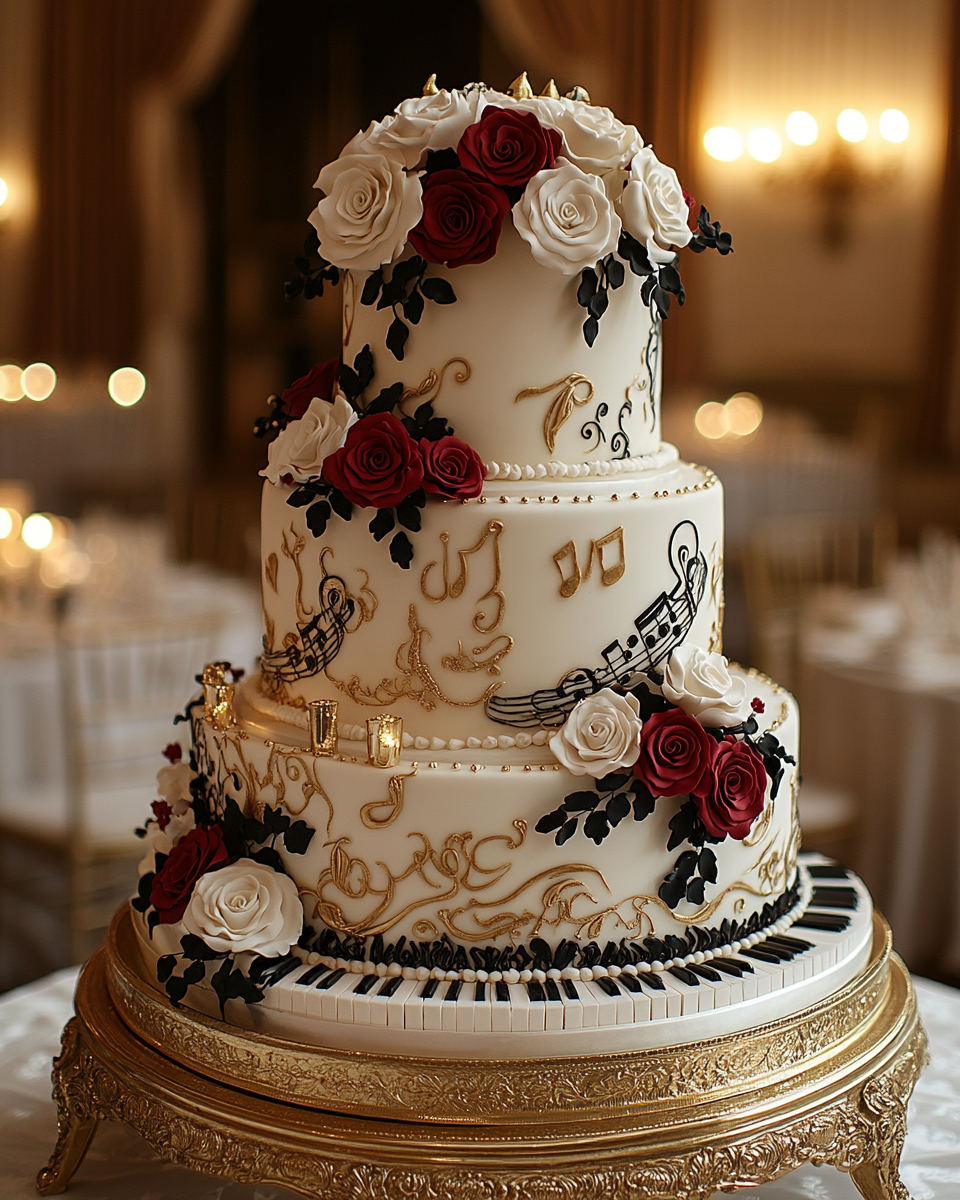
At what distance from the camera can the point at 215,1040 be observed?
6.43ft

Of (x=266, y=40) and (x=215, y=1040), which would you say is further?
(x=266, y=40)

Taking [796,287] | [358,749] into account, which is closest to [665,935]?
[358,749]

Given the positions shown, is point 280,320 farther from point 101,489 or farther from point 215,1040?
point 215,1040

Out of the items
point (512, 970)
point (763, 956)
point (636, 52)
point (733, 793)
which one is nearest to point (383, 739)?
point (512, 970)

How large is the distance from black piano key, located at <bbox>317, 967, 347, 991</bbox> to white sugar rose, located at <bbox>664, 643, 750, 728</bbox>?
0.63m

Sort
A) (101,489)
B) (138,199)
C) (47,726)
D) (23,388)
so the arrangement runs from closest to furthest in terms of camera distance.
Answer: (47,726), (101,489), (23,388), (138,199)

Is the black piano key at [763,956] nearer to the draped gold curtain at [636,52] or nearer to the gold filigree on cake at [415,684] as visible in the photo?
the gold filigree on cake at [415,684]

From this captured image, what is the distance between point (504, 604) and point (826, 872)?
0.88 meters

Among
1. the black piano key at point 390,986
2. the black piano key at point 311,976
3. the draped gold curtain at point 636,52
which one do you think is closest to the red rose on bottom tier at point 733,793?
the black piano key at point 390,986

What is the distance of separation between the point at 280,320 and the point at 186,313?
35.9 inches

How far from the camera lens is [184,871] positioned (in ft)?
6.99

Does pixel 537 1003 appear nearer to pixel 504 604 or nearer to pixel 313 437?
pixel 504 604

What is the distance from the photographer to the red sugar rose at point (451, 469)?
6.58 feet

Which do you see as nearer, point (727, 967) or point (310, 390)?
point (727, 967)
